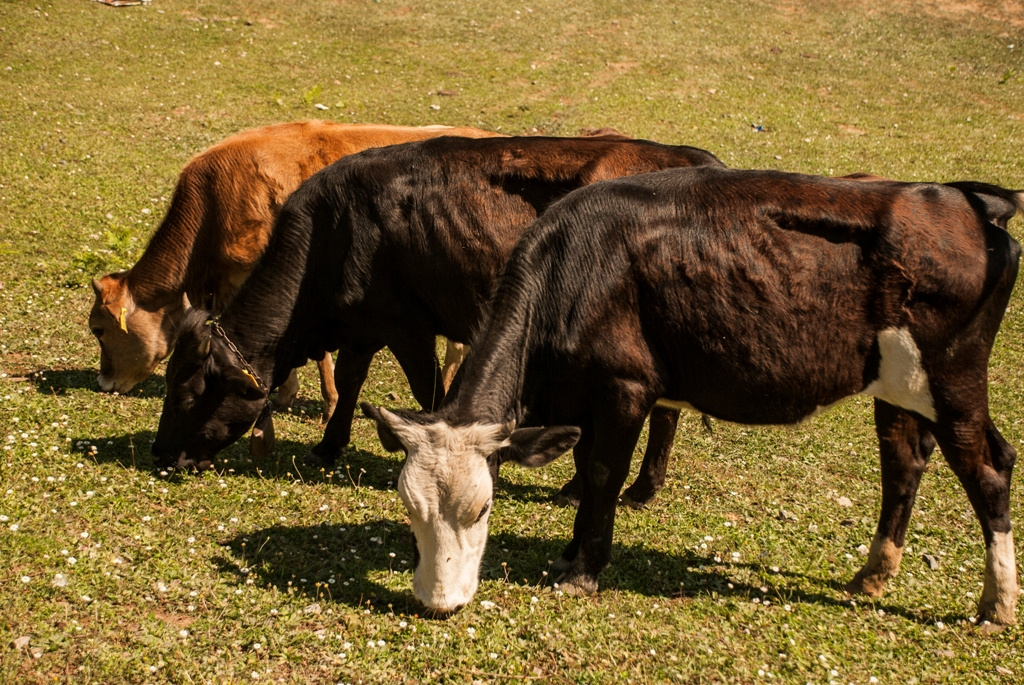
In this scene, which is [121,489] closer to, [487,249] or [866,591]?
[487,249]

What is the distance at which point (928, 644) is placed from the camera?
646cm

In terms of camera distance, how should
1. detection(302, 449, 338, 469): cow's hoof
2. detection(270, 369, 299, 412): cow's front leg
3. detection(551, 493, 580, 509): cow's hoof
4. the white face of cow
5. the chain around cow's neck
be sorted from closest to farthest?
the white face of cow, the chain around cow's neck, detection(551, 493, 580, 509): cow's hoof, detection(302, 449, 338, 469): cow's hoof, detection(270, 369, 299, 412): cow's front leg

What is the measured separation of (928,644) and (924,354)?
1935mm

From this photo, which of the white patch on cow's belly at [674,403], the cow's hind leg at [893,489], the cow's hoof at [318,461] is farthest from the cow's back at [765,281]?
the cow's hoof at [318,461]

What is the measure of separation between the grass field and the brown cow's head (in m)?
0.39

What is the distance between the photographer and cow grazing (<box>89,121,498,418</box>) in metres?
9.40

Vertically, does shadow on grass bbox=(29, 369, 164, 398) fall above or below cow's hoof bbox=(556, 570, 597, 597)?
below

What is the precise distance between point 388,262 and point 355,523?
81.6 inches

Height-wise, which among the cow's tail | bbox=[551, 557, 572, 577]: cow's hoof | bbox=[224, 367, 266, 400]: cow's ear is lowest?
bbox=[551, 557, 572, 577]: cow's hoof

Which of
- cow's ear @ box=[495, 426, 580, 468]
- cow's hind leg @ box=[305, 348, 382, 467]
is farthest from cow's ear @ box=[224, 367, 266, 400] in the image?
cow's ear @ box=[495, 426, 580, 468]

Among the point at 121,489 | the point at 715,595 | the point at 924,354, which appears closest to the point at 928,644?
the point at 715,595

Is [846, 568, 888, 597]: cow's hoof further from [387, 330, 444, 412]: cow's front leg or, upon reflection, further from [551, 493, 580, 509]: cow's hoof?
[387, 330, 444, 412]: cow's front leg

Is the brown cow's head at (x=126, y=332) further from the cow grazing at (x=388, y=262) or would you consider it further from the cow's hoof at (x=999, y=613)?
the cow's hoof at (x=999, y=613)

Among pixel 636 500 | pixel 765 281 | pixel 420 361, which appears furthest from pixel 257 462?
pixel 765 281
